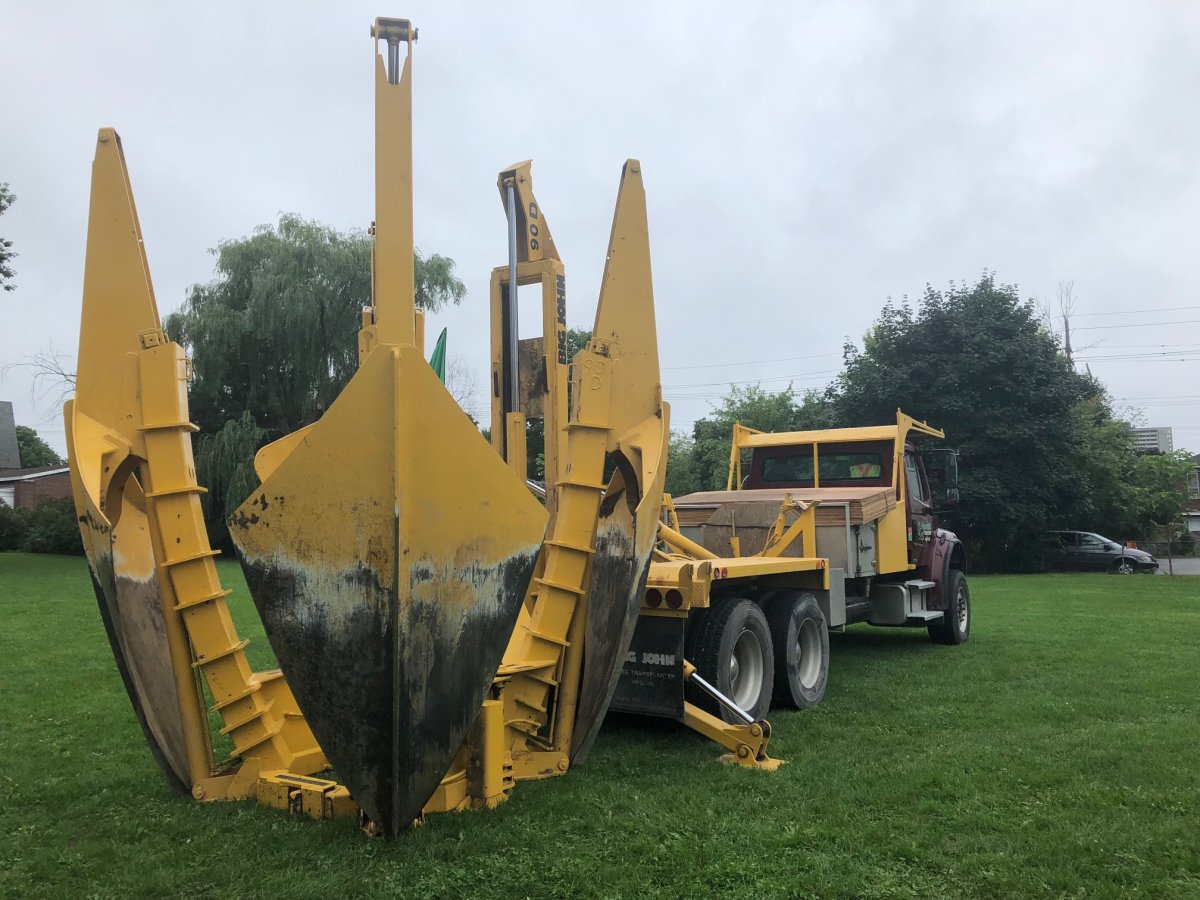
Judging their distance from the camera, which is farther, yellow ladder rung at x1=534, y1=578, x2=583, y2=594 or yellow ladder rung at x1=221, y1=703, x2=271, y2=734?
yellow ladder rung at x1=534, y1=578, x2=583, y2=594

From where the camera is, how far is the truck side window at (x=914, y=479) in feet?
33.2

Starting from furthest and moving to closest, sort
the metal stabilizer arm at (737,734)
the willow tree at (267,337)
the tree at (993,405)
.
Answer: the tree at (993,405) → the willow tree at (267,337) → the metal stabilizer arm at (737,734)

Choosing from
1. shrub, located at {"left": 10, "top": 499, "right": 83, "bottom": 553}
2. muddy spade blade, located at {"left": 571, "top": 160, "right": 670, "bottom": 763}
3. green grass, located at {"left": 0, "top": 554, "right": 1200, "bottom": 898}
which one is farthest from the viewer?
shrub, located at {"left": 10, "top": 499, "right": 83, "bottom": 553}

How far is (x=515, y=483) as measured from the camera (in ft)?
12.1

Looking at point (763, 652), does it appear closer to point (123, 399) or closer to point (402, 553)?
point (402, 553)

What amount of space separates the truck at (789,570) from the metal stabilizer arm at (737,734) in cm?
8

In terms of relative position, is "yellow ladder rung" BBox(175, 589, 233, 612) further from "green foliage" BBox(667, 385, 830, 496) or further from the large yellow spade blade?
"green foliage" BBox(667, 385, 830, 496)

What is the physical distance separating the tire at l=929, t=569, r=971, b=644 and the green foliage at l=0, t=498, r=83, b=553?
28.7 metres

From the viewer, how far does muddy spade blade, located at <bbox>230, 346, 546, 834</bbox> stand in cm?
334

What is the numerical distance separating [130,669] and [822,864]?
314 cm

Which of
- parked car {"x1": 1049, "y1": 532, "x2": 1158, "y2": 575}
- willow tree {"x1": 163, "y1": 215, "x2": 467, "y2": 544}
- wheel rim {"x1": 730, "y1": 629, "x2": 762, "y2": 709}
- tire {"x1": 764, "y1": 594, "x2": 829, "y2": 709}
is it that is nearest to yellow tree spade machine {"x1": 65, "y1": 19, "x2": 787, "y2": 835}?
wheel rim {"x1": 730, "y1": 629, "x2": 762, "y2": 709}

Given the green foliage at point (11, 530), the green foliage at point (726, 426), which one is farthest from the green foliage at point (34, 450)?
the green foliage at point (726, 426)

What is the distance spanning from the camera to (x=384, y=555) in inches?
132

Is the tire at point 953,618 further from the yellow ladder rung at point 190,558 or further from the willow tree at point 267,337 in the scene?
the willow tree at point 267,337
